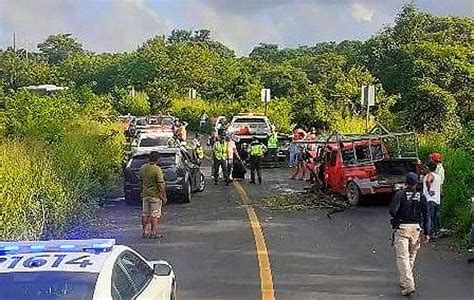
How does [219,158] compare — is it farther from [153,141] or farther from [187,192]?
[153,141]

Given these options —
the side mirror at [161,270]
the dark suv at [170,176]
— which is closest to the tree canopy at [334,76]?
the dark suv at [170,176]

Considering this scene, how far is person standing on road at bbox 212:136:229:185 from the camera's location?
26953 mm

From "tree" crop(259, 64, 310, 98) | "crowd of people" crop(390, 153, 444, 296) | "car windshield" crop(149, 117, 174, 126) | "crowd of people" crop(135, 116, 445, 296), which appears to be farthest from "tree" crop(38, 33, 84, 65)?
"crowd of people" crop(390, 153, 444, 296)

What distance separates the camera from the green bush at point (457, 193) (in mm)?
16781

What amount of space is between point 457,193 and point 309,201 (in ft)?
17.3

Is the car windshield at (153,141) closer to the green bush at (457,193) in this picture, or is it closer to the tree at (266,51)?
the green bush at (457,193)

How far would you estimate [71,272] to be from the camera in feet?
22.2

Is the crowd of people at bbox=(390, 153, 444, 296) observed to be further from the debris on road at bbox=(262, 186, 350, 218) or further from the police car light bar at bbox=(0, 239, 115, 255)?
the debris on road at bbox=(262, 186, 350, 218)

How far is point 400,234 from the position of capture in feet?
38.2

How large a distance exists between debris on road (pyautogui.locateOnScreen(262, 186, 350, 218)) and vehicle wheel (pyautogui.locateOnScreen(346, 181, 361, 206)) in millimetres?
145

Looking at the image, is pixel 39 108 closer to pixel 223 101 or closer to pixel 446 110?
pixel 446 110

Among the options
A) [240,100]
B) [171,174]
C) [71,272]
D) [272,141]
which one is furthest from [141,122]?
[71,272]

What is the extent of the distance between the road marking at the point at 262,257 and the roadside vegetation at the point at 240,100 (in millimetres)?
3678

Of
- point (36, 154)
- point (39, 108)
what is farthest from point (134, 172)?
point (39, 108)
